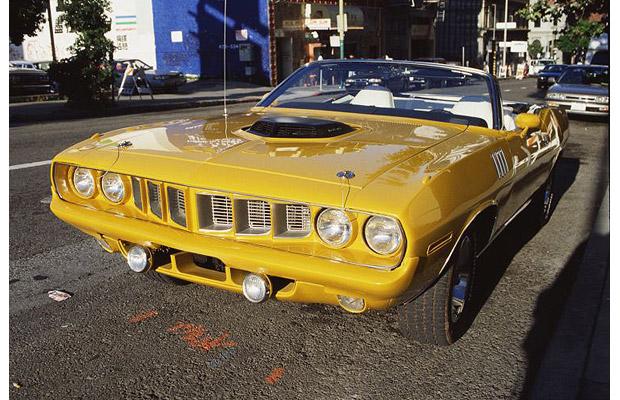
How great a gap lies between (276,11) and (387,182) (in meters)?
32.9

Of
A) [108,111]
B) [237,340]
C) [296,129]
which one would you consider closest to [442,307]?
[237,340]

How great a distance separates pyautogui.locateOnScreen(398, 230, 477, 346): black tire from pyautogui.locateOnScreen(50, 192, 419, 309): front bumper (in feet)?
1.30

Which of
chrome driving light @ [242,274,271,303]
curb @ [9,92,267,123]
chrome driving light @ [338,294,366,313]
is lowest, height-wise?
curb @ [9,92,267,123]

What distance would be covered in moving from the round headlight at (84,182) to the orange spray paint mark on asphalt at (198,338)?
89 centimetres

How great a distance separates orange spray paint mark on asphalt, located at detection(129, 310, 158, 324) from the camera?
3.63 metres

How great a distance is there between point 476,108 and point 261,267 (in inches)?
85.4

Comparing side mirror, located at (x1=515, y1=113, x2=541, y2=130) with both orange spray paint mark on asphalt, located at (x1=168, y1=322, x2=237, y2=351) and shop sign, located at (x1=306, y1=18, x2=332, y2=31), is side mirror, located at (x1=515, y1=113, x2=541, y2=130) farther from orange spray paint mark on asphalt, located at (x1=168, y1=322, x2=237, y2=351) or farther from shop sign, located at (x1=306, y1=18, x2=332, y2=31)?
shop sign, located at (x1=306, y1=18, x2=332, y2=31)

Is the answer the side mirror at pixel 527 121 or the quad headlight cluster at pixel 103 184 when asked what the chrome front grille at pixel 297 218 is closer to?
the quad headlight cluster at pixel 103 184

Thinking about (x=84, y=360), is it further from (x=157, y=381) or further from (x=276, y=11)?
(x=276, y=11)

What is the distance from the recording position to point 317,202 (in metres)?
2.68

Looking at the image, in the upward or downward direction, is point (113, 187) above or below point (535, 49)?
below

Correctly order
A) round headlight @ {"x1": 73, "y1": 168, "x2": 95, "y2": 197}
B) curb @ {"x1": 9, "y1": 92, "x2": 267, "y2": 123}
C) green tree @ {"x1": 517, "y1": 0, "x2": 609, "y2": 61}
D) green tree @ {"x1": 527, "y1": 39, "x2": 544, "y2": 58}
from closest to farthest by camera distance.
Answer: round headlight @ {"x1": 73, "y1": 168, "x2": 95, "y2": 197} → green tree @ {"x1": 517, "y1": 0, "x2": 609, "y2": 61} → curb @ {"x1": 9, "y1": 92, "x2": 267, "y2": 123} → green tree @ {"x1": 527, "y1": 39, "x2": 544, "y2": 58}

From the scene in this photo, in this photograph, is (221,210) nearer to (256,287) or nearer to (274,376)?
(256,287)

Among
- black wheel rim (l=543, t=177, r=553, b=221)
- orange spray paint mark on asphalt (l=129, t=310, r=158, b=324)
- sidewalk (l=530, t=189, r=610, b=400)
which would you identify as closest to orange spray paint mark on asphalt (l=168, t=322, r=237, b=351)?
orange spray paint mark on asphalt (l=129, t=310, r=158, b=324)
